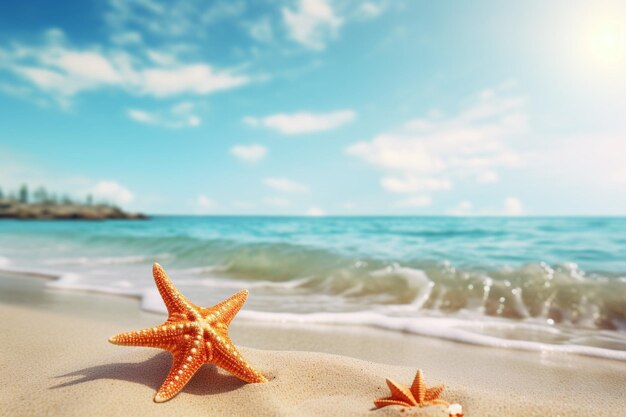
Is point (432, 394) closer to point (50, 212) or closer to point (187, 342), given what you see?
point (187, 342)

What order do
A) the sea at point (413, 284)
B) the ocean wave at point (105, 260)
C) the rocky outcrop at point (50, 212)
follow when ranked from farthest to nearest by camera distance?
the rocky outcrop at point (50, 212) < the ocean wave at point (105, 260) < the sea at point (413, 284)

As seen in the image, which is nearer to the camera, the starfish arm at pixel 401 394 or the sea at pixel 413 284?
the starfish arm at pixel 401 394

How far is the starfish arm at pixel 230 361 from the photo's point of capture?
248cm

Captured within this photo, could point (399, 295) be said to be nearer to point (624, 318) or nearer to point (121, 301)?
point (624, 318)

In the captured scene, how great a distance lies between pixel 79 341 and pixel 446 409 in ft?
10.8

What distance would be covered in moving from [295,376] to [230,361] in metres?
0.56

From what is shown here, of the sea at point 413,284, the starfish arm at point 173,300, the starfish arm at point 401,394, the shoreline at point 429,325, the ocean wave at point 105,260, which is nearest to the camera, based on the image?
the starfish arm at point 401,394

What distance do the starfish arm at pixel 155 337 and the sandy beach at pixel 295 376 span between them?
323 millimetres

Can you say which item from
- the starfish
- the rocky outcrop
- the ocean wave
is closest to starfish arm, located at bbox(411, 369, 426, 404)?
the starfish

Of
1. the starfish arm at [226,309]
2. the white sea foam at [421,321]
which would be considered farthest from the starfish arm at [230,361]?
the white sea foam at [421,321]

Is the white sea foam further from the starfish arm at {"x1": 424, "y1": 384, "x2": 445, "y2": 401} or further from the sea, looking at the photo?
the starfish arm at {"x1": 424, "y1": 384, "x2": 445, "y2": 401}

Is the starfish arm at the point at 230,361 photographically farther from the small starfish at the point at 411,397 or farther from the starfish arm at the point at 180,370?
the small starfish at the point at 411,397

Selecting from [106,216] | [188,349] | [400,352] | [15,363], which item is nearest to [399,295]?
[400,352]

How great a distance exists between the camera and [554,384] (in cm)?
319
